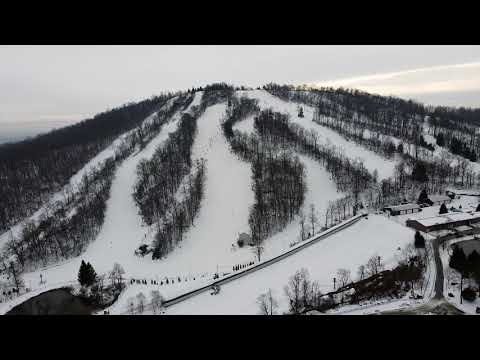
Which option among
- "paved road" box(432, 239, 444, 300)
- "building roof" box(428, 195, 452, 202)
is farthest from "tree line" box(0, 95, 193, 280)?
"building roof" box(428, 195, 452, 202)

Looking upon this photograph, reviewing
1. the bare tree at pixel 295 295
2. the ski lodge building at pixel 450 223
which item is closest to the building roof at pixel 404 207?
the ski lodge building at pixel 450 223

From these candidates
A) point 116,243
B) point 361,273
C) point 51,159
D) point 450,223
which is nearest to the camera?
point 361,273

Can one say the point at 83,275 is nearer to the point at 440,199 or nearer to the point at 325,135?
the point at 440,199

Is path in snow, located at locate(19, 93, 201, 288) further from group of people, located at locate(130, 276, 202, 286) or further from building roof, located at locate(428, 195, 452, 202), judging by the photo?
building roof, located at locate(428, 195, 452, 202)

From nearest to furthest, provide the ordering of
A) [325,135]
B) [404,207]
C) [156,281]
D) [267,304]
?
[267,304]
[156,281]
[404,207]
[325,135]

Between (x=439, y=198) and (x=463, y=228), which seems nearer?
(x=463, y=228)

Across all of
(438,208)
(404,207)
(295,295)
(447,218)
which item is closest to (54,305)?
(295,295)

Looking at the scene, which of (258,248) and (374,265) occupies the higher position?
(258,248)
